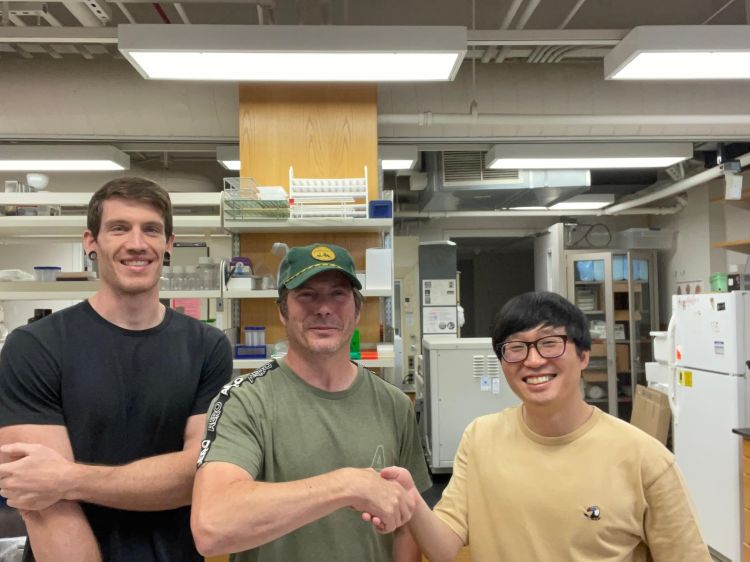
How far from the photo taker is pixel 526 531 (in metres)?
1.29

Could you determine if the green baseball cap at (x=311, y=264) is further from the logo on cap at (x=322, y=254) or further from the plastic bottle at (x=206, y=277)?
the plastic bottle at (x=206, y=277)

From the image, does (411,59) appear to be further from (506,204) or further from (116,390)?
(506,204)

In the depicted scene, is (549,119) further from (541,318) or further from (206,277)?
(541,318)

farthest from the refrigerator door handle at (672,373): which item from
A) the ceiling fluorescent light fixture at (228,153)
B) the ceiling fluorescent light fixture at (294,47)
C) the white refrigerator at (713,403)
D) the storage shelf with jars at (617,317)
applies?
the ceiling fluorescent light fixture at (228,153)

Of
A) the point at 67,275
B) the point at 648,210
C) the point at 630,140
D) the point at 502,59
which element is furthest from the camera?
the point at 648,210

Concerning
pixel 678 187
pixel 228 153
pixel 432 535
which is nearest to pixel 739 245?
pixel 678 187

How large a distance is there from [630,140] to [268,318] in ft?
10.2

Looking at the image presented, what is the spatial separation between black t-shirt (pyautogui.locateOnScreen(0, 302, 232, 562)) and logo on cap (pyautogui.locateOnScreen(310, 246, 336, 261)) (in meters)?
0.45

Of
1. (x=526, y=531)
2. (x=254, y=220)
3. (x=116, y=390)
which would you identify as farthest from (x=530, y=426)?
(x=254, y=220)

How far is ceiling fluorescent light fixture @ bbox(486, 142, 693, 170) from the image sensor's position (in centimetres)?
445

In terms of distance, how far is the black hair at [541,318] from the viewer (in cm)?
135

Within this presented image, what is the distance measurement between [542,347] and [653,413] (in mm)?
4232

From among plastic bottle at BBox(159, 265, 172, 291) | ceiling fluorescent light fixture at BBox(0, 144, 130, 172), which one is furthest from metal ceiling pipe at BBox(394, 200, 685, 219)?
plastic bottle at BBox(159, 265, 172, 291)

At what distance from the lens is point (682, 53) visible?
2719mm
